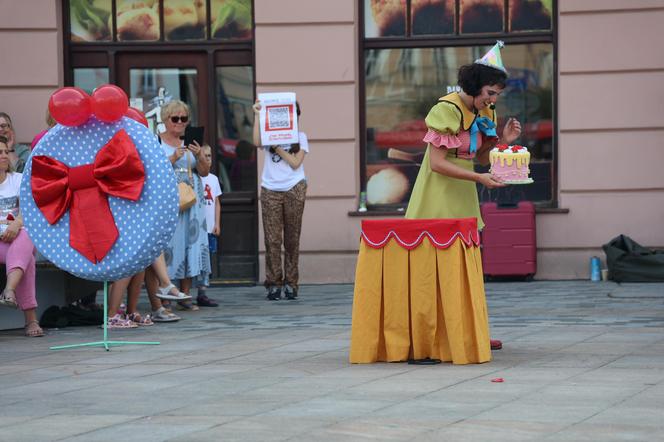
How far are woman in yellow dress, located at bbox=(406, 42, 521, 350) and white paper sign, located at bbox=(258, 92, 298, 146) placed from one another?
4674 millimetres

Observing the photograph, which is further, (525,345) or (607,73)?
(607,73)

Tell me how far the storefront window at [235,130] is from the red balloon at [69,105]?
5.93m

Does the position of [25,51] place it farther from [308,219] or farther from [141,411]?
[141,411]

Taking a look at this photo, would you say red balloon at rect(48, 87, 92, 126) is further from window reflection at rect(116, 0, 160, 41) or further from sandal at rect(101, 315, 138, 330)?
window reflection at rect(116, 0, 160, 41)

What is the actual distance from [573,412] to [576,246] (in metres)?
8.76

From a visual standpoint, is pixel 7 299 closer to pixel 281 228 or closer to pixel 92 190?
pixel 92 190

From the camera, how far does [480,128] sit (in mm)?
8516

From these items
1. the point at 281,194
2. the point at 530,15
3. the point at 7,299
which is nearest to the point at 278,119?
the point at 281,194

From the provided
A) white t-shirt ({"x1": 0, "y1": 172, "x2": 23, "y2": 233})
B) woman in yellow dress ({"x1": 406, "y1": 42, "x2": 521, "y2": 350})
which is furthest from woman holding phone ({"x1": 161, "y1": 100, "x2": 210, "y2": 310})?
woman in yellow dress ({"x1": 406, "y1": 42, "x2": 521, "y2": 350})

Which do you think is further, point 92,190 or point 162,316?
point 162,316

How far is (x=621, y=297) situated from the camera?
41.2 feet

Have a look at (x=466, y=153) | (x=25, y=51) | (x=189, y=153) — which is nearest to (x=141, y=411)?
(x=466, y=153)

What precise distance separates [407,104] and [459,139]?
690 cm

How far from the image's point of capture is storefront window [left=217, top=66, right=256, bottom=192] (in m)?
15.3
